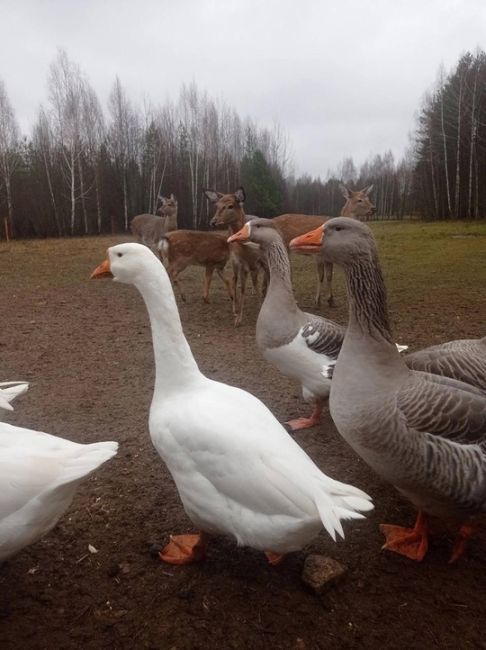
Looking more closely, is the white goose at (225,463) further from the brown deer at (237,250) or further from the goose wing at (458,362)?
the brown deer at (237,250)

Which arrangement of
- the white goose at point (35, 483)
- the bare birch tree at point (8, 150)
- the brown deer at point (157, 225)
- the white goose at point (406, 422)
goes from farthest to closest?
the bare birch tree at point (8, 150) < the brown deer at point (157, 225) < the white goose at point (406, 422) < the white goose at point (35, 483)

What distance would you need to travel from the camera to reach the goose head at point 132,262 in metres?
2.35

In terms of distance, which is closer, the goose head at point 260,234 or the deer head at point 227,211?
the goose head at point 260,234

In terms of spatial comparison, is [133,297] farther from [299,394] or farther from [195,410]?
[195,410]

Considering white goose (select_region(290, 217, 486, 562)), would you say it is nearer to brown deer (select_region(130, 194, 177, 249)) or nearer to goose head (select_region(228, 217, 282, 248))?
goose head (select_region(228, 217, 282, 248))

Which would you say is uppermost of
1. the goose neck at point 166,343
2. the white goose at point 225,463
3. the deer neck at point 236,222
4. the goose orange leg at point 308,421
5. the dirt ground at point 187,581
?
the deer neck at point 236,222

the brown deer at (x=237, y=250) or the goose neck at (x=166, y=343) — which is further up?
the brown deer at (x=237, y=250)

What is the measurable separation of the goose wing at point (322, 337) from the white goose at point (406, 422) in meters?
1.12

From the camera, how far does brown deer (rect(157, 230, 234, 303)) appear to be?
8.64 meters

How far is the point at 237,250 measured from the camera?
7344mm

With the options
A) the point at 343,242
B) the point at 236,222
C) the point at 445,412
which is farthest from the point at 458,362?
the point at 236,222

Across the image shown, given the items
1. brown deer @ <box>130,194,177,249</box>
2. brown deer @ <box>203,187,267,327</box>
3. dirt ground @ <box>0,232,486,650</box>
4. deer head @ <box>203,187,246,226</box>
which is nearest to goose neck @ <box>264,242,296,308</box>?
dirt ground @ <box>0,232,486,650</box>

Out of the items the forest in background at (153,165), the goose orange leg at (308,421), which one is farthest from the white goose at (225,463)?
the forest in background at (153,165)

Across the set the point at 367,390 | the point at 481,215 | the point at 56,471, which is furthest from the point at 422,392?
the point at 481,215
